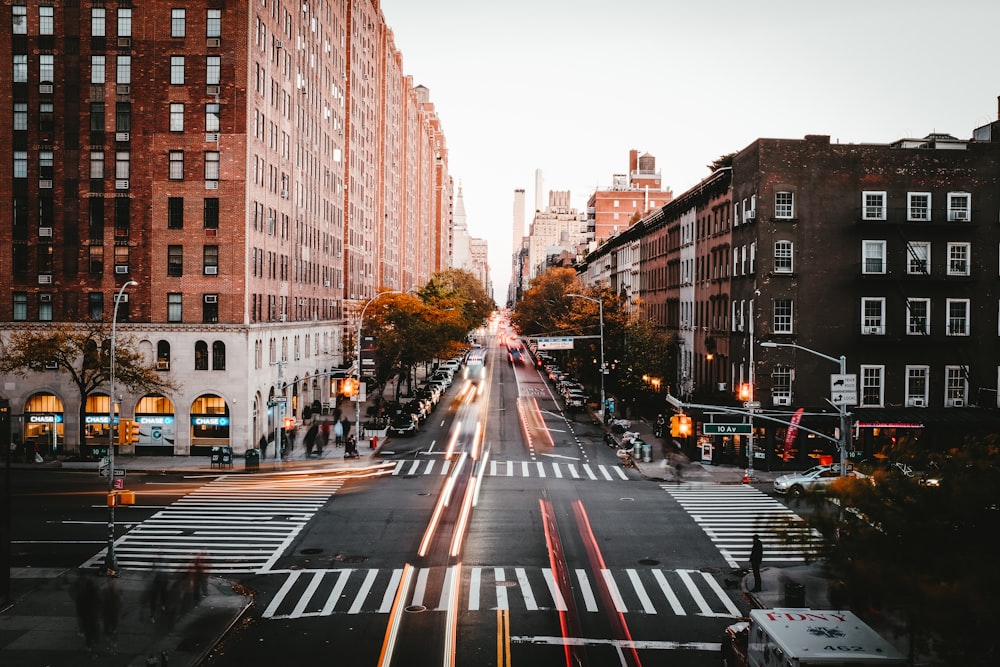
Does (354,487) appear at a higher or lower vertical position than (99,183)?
lower

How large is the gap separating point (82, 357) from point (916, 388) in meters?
50.9

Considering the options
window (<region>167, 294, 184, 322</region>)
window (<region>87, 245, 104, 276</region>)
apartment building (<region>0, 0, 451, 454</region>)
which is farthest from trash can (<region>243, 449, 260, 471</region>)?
window (<region>87, 245, 104, 276</region>)

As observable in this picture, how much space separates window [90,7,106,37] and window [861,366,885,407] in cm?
5161

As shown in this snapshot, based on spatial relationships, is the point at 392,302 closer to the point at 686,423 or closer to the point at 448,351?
the point at 448,351

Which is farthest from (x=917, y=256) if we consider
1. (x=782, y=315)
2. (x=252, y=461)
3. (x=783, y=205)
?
(x=252, y=461)

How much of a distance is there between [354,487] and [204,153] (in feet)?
81.5

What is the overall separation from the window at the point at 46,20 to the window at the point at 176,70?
8014mm

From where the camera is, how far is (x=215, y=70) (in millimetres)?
53812

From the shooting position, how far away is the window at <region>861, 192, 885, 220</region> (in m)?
49.8

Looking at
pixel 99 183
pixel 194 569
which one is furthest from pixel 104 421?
pixel 194 569

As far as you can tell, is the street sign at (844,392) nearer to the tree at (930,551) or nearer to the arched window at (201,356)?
the tree at (930,551)

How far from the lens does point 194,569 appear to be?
27719 millimetres

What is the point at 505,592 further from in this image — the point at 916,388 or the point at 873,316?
the point at 916,388

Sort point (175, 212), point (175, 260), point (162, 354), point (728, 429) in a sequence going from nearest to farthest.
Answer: point (728, 429) → point (162, 354) → point (175, 260) → point (175, 212)
